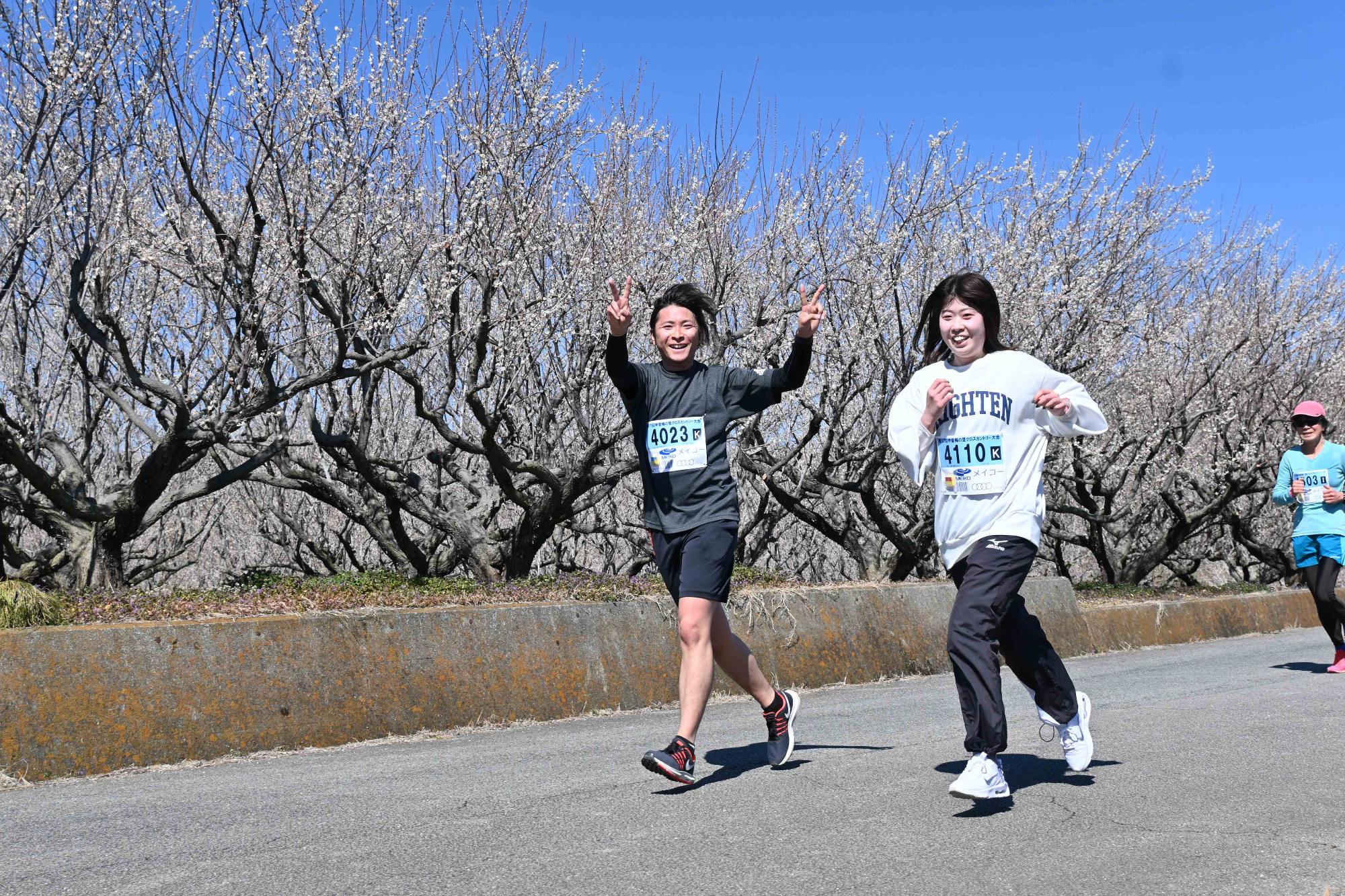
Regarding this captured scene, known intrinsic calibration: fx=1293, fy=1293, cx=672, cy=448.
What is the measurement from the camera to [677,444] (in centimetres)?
506

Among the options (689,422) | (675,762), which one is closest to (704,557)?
(689,422)

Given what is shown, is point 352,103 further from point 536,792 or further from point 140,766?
point 536,792

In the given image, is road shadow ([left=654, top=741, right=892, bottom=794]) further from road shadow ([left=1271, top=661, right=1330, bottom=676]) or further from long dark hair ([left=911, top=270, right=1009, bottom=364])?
road shadow ([left=1271, top=661, right=1330, bottom=676])

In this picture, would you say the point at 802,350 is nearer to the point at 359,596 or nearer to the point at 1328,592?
the point at 359,596

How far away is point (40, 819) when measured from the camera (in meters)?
4.39

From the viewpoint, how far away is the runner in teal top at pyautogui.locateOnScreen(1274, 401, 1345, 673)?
9.11m

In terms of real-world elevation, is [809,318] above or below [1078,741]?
above

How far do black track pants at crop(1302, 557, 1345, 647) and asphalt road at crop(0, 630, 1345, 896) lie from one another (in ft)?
9.78

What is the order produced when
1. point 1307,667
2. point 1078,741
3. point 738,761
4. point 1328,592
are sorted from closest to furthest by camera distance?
point 1078,741 < point 738,761 < point 1328,592 < point 1307,667

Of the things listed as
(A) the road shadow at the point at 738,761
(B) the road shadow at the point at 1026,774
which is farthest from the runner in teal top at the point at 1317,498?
(A) the road shadow at the point at 738,761

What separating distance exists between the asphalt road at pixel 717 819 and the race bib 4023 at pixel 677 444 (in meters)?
1.21

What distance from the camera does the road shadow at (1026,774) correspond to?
4.29m

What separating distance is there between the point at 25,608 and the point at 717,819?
341 cm

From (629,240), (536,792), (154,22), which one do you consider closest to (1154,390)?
(629,240)
